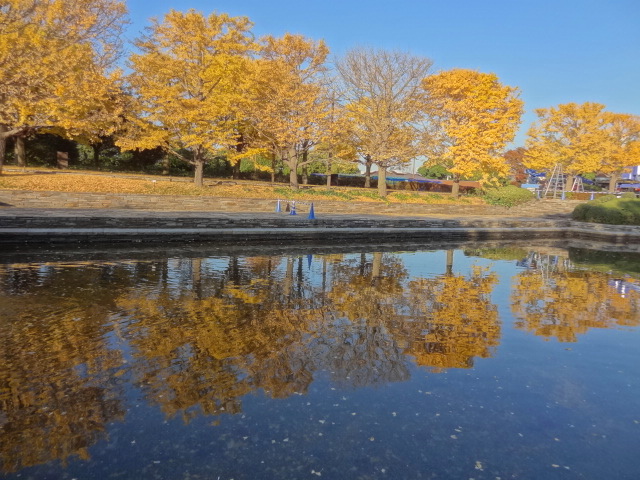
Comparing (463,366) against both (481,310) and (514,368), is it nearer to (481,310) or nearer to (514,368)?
(514,368)

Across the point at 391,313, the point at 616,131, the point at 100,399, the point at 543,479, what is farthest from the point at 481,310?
the point at 616,131

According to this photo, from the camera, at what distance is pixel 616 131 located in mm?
49656

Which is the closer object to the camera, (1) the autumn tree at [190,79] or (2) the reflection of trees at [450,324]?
(2) the reflection of trees at [450,324]

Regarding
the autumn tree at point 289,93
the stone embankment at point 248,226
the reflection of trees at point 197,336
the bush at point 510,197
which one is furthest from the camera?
the bush at point 510,197

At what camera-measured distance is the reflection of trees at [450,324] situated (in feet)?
18.3

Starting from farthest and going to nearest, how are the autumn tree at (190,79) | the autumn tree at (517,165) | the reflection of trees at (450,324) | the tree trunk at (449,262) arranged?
the autumn tree at (517,165) → the autumn tree at (190,79) → the tree trunk at (449,262) → the reflection of trees at (450,324)

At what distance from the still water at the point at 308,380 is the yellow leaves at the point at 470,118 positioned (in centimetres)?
2274

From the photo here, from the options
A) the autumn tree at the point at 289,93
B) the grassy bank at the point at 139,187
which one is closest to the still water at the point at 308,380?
the grassy bank at the point at 139,187

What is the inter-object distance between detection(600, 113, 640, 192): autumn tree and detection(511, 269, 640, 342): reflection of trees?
3817 cm

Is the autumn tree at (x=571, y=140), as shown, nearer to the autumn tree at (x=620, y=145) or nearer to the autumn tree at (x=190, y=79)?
the autumn tree at (x=620, y=145)

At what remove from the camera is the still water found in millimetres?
3334

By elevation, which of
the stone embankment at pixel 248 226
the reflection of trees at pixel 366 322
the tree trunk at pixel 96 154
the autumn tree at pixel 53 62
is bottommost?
the reflection of trees at pixel 366 322

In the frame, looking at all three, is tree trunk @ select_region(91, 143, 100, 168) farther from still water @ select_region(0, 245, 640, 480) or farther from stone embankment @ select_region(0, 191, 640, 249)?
still water @ select_region(0, 245, 640, 480)

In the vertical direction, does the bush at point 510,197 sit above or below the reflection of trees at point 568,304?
above
